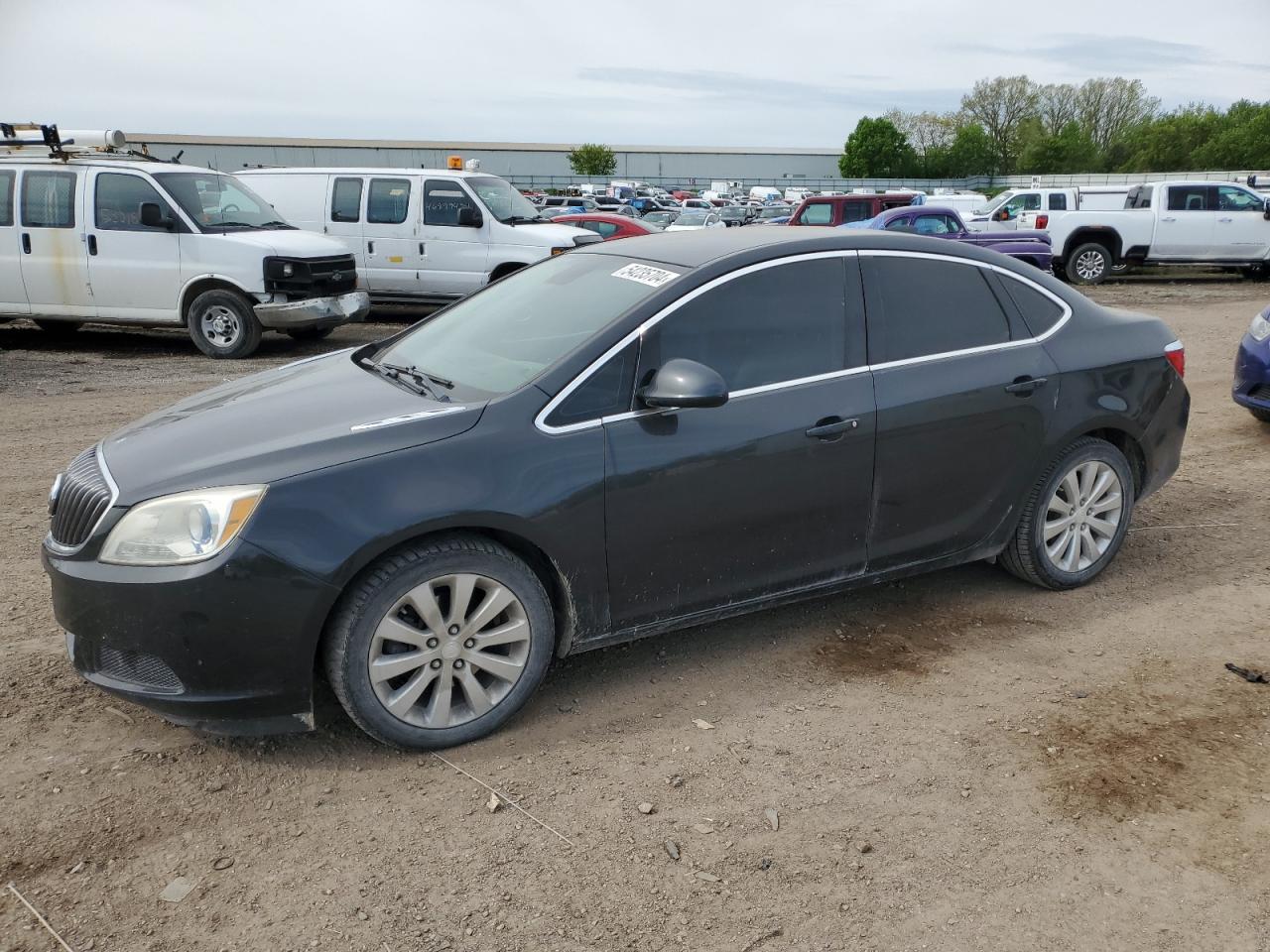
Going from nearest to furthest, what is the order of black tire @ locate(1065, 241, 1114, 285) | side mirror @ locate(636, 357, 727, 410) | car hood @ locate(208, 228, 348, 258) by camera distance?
1. side mirror @ locate(636, 357, 727, 410)
2. car hood @ locate(208, 228, 348, 258)
3. black tire @ locate(1065, 241, 1114, 285)

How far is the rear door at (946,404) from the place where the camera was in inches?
159

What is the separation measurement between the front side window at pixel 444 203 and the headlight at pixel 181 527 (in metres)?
10.6

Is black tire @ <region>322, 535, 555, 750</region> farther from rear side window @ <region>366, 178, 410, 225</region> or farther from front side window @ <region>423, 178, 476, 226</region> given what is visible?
rear side window @ <region>366, 178, 410, 225</region>

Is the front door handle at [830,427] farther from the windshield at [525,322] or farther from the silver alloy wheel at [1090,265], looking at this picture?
the silver alloy wheel at [1090,265]

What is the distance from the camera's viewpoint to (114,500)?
320 centimetres

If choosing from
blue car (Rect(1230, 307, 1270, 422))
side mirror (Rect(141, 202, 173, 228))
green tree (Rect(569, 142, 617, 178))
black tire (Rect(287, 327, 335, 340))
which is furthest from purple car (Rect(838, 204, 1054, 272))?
green tree (Rect(569, 142, 617, 178))

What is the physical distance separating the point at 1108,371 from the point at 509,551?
9.32ft

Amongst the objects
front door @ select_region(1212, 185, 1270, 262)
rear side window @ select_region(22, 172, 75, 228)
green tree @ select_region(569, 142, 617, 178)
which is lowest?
rear side window @ select_region(22, 172, 75, 228)

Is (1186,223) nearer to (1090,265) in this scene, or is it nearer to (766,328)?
(1090,265)

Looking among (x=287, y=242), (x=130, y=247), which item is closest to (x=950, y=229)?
(x=287, y=242)

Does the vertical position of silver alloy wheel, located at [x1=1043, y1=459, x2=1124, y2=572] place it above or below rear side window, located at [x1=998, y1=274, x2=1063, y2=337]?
below

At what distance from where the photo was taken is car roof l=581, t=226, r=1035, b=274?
13.0 feet

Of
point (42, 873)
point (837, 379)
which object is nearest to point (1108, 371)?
point (837, 379)

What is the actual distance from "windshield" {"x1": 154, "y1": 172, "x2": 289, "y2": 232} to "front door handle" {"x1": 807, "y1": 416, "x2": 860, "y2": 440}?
30.0 feet
